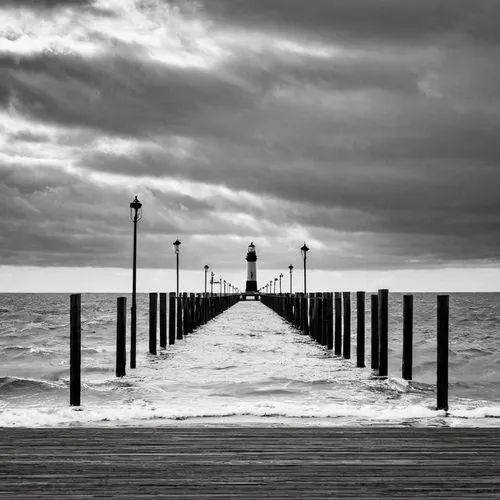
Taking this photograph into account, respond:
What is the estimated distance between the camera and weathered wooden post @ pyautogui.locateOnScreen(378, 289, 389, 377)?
12.8m

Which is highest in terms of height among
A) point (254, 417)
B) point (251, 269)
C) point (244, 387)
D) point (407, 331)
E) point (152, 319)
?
point (251, 269)

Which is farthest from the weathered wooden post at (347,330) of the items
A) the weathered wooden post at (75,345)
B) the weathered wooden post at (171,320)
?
the weathered wooden post at (75,345)

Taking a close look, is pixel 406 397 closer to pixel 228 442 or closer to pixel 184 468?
pixel 228 442

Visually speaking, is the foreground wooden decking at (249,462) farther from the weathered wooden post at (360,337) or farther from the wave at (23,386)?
the weathered wooden post at (360,337)

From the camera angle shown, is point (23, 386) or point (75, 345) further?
point (23, 386)

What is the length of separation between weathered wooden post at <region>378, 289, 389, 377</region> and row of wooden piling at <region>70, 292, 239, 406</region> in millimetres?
4770

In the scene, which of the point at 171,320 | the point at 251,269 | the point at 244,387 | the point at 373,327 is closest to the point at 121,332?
the point at 244,387

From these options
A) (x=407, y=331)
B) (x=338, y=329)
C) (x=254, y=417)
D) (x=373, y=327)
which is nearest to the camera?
(x=254, y=417)

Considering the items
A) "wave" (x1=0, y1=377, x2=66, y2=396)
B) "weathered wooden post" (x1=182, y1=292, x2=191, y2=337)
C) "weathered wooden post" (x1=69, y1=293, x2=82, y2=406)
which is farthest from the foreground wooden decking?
"weathered wooden post" (x1=182, y1=292, x2=191, y2=337)

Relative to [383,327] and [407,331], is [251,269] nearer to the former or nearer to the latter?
[383,327]

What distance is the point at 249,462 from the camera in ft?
17.1

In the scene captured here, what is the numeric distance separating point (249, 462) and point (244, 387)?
23.2 ft

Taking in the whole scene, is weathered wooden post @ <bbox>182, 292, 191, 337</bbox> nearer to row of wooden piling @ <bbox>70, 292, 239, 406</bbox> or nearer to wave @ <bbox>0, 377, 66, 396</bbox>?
row of wooden piling @ <bbox>70, 292, 239, 406</bbox>

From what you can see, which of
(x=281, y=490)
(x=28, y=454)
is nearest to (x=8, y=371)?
(x=28, y=454)
